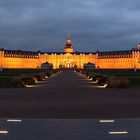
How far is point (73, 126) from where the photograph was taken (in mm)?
10453

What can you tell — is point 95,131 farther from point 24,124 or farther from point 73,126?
point 24,124

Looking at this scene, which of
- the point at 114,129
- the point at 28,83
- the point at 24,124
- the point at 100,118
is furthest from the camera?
the point at 28,83

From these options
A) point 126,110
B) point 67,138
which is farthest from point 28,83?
point 67,138

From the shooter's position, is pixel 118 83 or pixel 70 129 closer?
pixel 70 129

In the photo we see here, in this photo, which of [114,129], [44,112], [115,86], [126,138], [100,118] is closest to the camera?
[126,138]

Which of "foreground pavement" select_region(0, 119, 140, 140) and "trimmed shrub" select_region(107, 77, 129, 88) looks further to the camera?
"trimmed shrub" select_region(107, 77, 129, 88)

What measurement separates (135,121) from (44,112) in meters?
3.74

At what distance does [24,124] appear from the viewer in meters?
10.8

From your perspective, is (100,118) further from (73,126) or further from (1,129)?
(1,129)

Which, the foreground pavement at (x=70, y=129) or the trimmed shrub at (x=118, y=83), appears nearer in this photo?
the foreground pavement at (x=70, y=129)

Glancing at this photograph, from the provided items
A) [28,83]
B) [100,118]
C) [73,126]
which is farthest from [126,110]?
[28,83]

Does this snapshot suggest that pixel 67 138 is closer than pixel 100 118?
Yes

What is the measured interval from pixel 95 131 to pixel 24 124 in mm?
2232

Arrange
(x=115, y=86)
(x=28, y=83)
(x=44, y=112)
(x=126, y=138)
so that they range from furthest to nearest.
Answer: (x=28, y=83)
(x=115, y=86)
(x=44, y=112)
(x=126, y=138)
